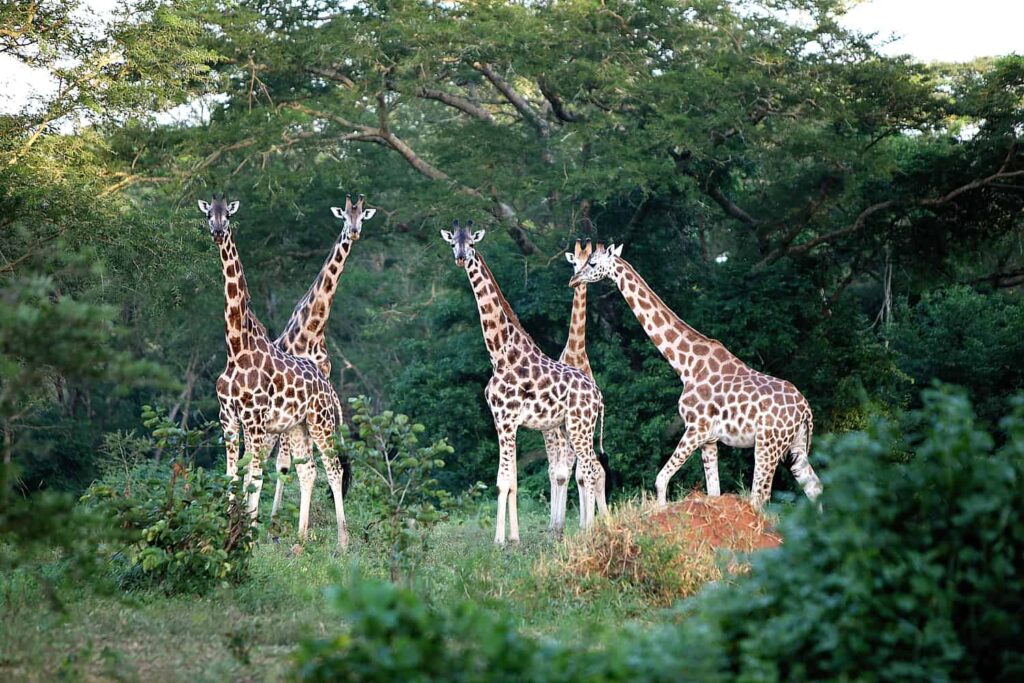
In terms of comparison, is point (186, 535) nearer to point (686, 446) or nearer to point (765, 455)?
point (686, 446)

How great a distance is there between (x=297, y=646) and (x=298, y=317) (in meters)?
6.84

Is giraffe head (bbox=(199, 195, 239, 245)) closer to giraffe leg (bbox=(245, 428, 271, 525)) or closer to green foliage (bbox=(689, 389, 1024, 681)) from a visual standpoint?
giraffe leg (bbox=(245, 428, 271, 525))

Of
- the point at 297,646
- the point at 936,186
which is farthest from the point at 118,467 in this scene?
the point at 936,186

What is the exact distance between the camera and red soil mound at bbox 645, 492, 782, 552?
10.2 m

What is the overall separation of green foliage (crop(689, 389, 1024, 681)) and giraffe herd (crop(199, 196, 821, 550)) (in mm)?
5669

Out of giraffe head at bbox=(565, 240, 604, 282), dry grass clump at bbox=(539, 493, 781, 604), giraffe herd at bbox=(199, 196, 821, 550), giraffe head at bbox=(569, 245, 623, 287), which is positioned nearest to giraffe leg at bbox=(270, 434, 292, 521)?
giraffe herd at bbox=(199, 196, 821, 550)

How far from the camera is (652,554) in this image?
31.6 ft

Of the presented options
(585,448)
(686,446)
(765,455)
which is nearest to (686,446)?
(686,446)

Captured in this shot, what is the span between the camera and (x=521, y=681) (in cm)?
506

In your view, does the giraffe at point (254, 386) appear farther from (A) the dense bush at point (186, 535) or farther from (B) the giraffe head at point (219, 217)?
(A) the dense bush at point (186, 535)

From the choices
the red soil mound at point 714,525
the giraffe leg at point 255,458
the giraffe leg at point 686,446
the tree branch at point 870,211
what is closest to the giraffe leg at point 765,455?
the giraffe leg at point 686,446

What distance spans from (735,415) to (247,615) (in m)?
6.10

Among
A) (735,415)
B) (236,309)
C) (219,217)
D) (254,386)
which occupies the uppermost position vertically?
(219,217)

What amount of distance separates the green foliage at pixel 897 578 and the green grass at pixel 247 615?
2.90ft
